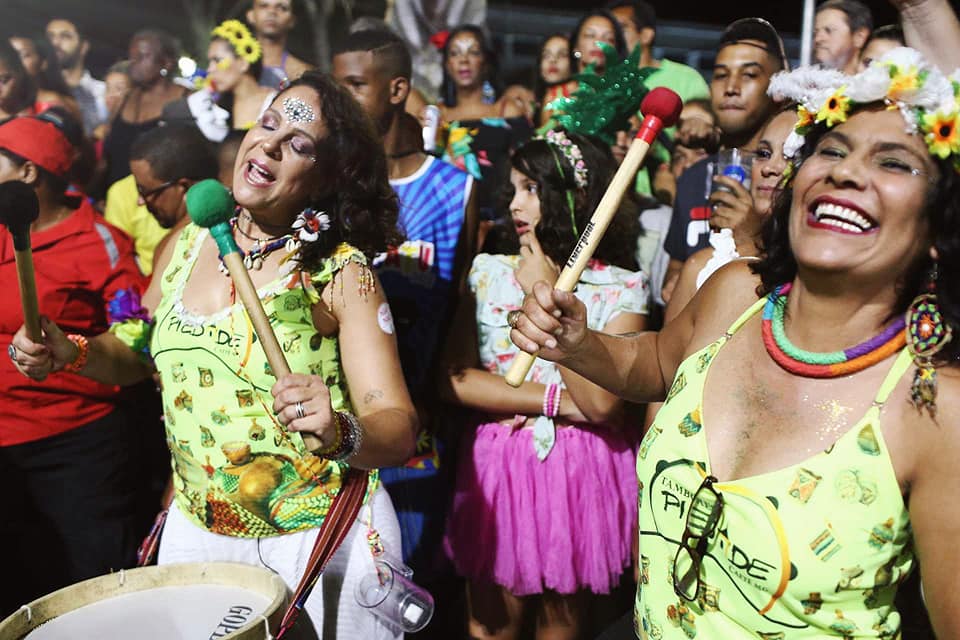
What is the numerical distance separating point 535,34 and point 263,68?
363 centimetres

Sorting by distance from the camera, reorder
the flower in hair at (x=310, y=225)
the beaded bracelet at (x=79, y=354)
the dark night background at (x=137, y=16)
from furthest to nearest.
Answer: the dark night background at (x=137, y=16), the beaded bracelet at (x=79, y=354), the flower in hair at (x=310, y=225)

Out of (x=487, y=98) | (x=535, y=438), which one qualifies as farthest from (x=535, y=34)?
(x=535, y=438)

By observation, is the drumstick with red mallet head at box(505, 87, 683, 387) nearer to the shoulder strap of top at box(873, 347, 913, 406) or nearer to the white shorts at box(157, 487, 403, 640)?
the shoulder strap of top at box(873, 347, 913, 406)

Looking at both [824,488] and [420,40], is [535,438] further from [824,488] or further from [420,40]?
[420,40]

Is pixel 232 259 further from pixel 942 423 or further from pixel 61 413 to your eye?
pixel 61 413

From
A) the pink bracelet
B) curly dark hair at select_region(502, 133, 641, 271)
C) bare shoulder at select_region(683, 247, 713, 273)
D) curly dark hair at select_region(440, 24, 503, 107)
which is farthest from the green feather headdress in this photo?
curly dark hair at select_region(440, 24, 503, 107)

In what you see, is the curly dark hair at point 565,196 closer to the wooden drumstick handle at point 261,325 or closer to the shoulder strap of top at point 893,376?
the wooden drumstick handle at point 261,325

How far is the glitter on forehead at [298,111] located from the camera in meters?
2.22

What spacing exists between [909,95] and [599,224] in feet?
1.85

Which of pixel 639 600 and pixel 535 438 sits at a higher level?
pixel 639 600

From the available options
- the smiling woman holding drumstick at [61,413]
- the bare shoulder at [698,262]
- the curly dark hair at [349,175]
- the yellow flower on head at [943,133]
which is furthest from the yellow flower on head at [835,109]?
the smiling woman holding drumstick at [61,413]

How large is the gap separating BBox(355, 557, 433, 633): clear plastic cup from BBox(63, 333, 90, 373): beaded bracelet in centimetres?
95

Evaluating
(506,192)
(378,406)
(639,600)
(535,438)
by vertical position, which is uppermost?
(506,192)

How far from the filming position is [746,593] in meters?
1.53
